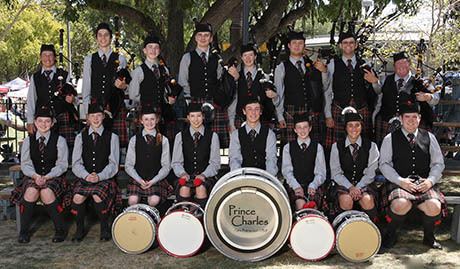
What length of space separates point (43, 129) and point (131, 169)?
0.82 metres

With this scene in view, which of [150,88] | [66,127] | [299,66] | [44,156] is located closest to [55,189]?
[44,156]

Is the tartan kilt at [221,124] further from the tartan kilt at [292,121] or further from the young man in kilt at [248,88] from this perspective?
the tartan kilt at [292,121]

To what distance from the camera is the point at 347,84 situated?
187 inches

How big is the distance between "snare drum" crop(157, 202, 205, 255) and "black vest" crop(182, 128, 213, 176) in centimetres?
56

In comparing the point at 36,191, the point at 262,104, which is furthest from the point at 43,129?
the point at 262,104

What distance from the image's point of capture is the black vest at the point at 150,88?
4691mm

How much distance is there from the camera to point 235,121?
16.0 ft

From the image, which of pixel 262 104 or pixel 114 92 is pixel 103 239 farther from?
pixel 262 104

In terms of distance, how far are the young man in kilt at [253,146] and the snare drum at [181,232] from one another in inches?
27.0

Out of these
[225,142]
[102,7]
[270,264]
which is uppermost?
[102,7]

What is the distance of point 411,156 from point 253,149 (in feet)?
4.20

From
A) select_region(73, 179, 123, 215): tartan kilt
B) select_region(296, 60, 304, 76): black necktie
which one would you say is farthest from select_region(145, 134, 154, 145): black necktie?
select_region(296, 60, 304, 76): black necktie

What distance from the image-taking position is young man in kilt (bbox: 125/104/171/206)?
429cm

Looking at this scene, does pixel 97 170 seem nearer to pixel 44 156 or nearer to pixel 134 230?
pixel 44 156
